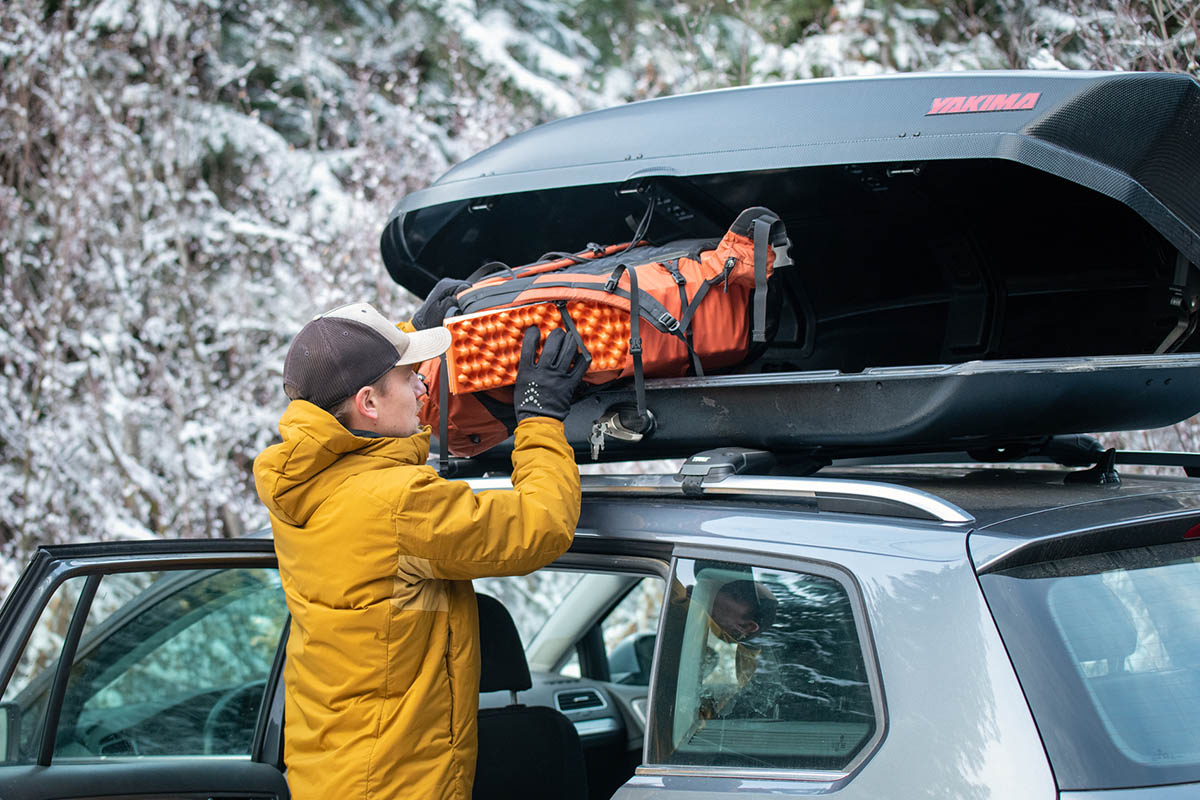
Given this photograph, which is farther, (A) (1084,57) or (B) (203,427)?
(B) (203,427)

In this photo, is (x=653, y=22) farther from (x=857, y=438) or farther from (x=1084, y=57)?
(x=857, y=438)

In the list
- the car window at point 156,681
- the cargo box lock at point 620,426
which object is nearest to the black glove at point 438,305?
the cargo box lock at point 620,426

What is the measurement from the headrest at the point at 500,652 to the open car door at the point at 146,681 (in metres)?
0.60

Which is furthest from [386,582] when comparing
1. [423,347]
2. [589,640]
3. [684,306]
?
[589,640]

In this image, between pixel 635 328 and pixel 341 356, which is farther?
pixel 635 328

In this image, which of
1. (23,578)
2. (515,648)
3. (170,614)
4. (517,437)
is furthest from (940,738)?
(170,614)

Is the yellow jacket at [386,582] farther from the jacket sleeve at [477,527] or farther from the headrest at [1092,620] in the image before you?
the headrest at [1092,620]

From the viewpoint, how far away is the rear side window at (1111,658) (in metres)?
1.54

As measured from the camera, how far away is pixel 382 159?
329 inches

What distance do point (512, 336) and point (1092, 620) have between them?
139cm

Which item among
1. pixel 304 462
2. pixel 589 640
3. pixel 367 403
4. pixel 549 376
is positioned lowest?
pixel 589 640

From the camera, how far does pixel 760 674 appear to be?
1957 mm

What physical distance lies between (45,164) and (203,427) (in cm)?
293

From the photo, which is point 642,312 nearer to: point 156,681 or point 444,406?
point 444,406
